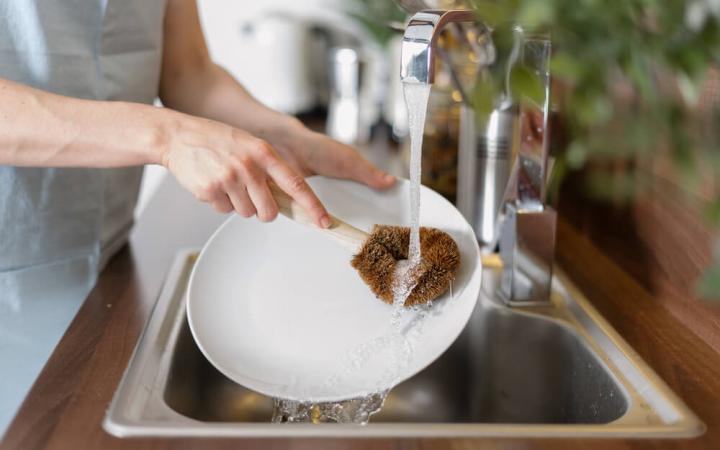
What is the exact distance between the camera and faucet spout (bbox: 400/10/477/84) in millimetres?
653

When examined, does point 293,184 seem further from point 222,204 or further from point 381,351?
point 381,351

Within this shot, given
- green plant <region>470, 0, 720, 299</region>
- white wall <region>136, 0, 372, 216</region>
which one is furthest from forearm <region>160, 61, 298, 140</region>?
white wall <region>136, 0, 372, 216</region>

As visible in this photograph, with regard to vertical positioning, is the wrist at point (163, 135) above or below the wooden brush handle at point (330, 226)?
above

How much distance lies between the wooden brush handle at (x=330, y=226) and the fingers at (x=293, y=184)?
0.4 inches

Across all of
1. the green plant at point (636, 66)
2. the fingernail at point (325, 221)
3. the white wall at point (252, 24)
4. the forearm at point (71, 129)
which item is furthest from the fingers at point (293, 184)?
the white wall at point (252, 24)

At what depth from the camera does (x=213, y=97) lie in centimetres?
112

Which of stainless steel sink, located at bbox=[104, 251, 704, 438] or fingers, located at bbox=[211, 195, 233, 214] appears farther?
fingers, located at bbox=[211, 195, 233, 214]

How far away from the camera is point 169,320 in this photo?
0.82 metres

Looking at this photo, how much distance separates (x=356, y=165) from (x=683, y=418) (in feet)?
1.50

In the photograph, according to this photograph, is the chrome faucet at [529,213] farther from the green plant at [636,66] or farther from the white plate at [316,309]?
the green plant at [636,66]

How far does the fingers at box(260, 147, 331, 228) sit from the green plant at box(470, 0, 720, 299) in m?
0.40

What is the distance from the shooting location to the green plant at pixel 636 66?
337 millimetres

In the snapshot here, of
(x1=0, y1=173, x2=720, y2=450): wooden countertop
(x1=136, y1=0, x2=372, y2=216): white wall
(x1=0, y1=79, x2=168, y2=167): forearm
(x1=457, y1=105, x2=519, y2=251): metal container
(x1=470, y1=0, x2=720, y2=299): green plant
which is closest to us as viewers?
(x1=470, y1=0, x2=720, y2=299): green plant

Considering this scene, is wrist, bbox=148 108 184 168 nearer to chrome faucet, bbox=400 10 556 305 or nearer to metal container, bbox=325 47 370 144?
chrome faucet, bbox=400 10 556 305
